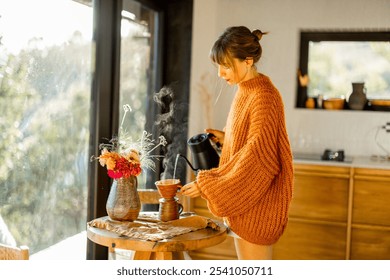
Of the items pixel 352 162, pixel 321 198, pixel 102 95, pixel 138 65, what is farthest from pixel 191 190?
pixel 352 162

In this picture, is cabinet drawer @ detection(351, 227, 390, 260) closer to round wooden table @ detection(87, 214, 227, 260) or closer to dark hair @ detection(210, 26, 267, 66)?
round wooden table @ detection(87, 214, 227, 260)

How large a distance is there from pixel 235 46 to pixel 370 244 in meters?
2.13

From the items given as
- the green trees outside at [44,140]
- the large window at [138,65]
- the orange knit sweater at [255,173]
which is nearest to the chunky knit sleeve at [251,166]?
the orange knit sweater at [255,173]

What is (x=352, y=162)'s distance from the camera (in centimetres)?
384

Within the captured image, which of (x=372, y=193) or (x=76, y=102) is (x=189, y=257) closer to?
(x=372, y=193)

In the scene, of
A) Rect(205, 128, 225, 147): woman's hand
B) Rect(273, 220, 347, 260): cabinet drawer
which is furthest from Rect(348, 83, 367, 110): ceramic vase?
Rect(205, 128, 225, 147): woman's hand

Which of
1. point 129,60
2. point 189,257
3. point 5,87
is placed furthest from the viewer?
point 189,257

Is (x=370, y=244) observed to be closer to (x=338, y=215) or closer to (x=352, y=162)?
(x=338, y=215)

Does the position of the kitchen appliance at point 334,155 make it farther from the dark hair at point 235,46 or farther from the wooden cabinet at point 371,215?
the dark hair at point 235,46

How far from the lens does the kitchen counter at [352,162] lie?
146 inches

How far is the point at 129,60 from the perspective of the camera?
3.46m

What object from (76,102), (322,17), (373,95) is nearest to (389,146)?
(373,95)

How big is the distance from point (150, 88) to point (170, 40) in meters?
0.46

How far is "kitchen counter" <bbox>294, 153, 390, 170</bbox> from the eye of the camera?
12.2 ft
